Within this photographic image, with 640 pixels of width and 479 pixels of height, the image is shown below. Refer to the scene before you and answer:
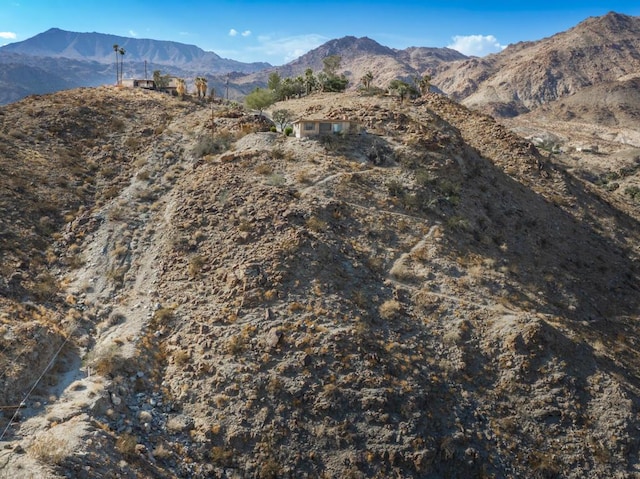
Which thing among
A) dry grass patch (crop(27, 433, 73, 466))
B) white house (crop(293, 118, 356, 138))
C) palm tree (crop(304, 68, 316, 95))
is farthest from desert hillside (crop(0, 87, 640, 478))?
palm tree (crop(304, 68, 316, 95))

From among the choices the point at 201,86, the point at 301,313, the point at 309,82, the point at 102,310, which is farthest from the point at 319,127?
the point at 309,82

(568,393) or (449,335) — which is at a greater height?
(449,335)

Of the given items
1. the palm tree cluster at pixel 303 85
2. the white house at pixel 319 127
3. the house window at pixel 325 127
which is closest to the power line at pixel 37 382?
the white house at pixel 319 127

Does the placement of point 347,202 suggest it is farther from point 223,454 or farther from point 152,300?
point 223,454

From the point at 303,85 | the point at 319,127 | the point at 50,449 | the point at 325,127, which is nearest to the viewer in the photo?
the point at 50,449

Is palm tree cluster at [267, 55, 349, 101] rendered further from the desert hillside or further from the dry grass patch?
the dry grass patch

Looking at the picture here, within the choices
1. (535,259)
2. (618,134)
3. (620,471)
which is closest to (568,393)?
(620,471)

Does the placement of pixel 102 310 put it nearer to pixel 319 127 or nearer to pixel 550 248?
pixel 319 127

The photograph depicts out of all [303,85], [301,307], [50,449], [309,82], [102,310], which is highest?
[309,82]

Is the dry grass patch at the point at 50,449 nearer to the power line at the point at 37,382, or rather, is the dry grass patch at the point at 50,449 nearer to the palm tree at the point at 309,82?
the power line at the point at 37,382
